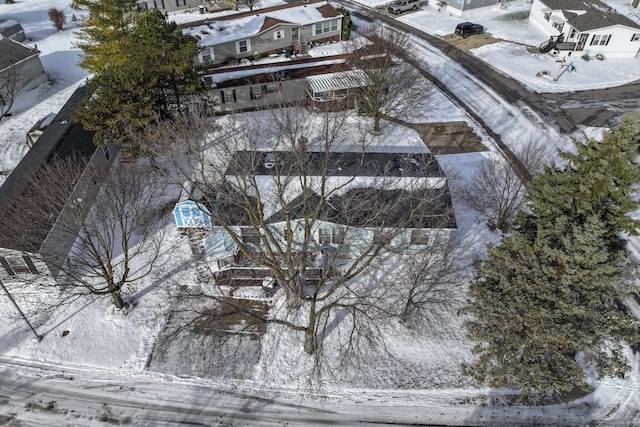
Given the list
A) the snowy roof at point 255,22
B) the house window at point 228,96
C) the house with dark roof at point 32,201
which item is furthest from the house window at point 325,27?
the house with dark roof at point 32,201

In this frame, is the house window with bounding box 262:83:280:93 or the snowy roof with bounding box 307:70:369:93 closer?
the snowy roof with bounding box 307:70:369:93

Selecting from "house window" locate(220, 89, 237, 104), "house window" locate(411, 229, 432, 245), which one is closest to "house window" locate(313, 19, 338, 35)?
"house window" locate(220, 89, 237, 104)

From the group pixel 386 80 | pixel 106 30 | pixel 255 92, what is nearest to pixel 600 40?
pixel 386 80

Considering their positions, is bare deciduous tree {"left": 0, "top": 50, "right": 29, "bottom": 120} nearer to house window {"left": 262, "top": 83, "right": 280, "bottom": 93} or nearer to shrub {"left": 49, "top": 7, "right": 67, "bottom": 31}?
shrub {"left": 49, "top": 7, "right": 67, "bottom": 31}

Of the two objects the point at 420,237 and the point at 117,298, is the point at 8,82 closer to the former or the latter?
the point at 117,298

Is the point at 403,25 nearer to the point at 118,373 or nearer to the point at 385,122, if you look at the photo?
the point at 385,122
